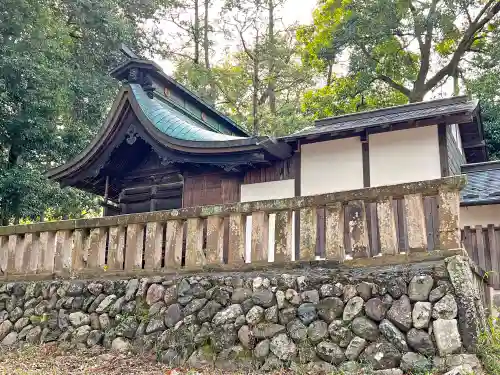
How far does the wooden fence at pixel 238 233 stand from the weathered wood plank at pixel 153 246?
0.01 meters

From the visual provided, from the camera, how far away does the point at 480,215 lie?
1032 centimetres

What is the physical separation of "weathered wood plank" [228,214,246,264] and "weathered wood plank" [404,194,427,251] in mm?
2033

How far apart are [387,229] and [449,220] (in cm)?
65

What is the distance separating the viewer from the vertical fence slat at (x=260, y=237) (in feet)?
19.8

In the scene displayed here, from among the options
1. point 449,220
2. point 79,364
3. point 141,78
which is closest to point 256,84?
point 141,78

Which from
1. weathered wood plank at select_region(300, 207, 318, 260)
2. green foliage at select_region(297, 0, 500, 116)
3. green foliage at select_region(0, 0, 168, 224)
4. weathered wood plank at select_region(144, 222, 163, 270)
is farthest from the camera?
green foliage at select_region(297, 0, 500, 116)

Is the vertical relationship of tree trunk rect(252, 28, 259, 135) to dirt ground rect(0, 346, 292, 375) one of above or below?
above

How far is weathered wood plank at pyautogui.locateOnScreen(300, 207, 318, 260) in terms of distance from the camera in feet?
19.0

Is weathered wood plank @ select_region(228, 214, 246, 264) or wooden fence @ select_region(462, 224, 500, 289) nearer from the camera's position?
weathered wood plank @ select_region(228, 214, 246, 264)

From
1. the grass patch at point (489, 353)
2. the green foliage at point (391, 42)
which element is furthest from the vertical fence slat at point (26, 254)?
the green foliage at point (391, 42)

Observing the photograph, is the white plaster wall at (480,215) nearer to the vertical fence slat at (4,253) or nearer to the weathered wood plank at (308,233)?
the weathered wood plank at (308,233)

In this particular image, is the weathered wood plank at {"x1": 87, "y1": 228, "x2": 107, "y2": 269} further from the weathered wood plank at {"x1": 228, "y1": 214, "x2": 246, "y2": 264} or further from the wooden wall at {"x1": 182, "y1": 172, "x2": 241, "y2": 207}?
the wooden wall at {"x1": 182, "y1": 172, "x2": 241, "y2": 207}

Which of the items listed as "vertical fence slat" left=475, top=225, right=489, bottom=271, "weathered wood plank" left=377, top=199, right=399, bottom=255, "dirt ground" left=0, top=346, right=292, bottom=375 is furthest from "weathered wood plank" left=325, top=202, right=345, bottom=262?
"vertical fence slat" left=475, top=225, right=489, bottom=271

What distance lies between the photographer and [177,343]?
609 cm
